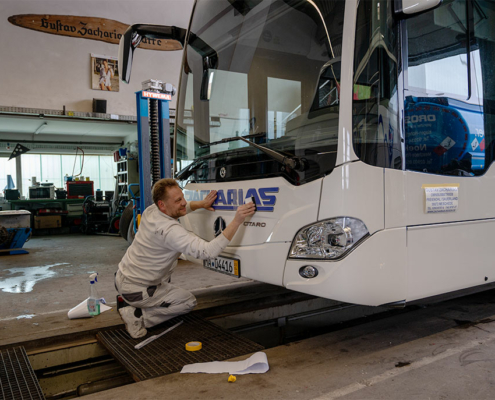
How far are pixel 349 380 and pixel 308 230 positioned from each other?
3.06ft

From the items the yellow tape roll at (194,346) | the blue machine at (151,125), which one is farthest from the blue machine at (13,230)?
the yellow tape roll at (194,346)

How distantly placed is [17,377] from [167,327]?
3.84ft

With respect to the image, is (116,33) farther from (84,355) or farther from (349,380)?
(349,380)

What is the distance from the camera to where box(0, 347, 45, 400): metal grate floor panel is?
101 inches

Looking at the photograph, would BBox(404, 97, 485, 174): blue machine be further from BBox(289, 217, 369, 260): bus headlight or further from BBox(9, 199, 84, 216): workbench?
BBox(9, 199, 84, 216): workbench

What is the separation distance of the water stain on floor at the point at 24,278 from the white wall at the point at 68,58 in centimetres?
385

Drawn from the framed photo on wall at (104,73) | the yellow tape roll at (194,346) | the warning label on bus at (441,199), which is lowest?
the yellow tape roll at (194,346)

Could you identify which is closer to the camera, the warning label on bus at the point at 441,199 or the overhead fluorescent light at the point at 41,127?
the warning label on bus at the point at 441,199

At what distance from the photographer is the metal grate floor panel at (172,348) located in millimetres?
2809

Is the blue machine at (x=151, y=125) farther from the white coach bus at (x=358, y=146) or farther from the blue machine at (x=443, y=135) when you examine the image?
the blue machine at (x=443, y=135)

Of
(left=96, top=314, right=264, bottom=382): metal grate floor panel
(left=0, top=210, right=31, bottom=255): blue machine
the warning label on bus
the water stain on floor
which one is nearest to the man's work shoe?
(left=96, top=314, right=264, bottom=382): metal grate floor panel

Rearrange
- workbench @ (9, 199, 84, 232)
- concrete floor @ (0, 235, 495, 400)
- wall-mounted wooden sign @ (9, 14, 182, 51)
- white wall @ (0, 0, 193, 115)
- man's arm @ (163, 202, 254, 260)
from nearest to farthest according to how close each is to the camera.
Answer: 1. concrete floor @ (0, 235, 495, 400)
2. man's arm @ (163, 202, 254, 260)
3. white wall @ (0, 0, 193, 115)
4. wall-mounted wooden sign @ (9, 14, 182, 51)
5. workbench @ (9, 199, 84, 232)

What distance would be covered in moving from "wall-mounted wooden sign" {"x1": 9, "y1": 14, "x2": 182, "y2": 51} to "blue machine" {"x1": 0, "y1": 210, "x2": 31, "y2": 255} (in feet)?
12.7

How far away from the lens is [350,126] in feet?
8.36
